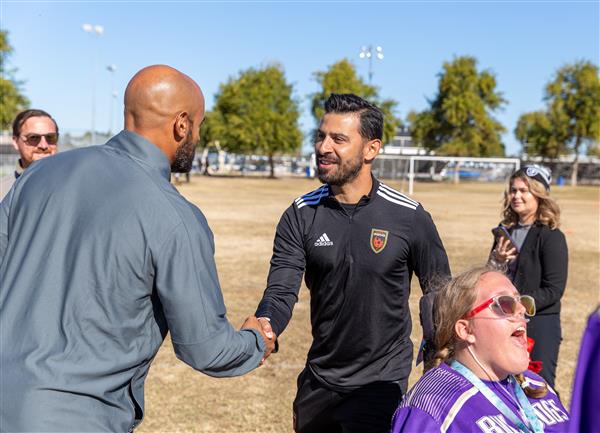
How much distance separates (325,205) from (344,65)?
231 ft

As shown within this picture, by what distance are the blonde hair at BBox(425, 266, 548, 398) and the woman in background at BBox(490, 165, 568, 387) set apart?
1936mm

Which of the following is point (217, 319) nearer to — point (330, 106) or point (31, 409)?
point (31, 409)

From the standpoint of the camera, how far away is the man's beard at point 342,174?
13.5ft

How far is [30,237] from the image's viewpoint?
2428mm

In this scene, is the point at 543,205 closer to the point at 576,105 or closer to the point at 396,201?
the point at 396,201

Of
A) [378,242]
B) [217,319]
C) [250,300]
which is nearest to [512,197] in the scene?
[378,242]

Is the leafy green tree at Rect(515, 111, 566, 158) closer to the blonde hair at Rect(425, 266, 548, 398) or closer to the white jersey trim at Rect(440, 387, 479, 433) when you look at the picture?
the blonde hair at Rect(425, 266, 548, 398)

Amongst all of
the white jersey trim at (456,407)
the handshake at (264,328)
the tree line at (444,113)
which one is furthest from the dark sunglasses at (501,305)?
the tree line at (444,113)

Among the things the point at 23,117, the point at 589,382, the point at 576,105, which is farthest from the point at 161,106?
the point at 576,105

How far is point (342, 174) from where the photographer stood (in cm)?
→ 411

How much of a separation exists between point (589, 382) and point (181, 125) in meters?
1.86

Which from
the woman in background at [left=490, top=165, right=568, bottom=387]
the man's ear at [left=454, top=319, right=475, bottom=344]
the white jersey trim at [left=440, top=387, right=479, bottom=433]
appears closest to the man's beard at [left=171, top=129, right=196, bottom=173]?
the man's ear at [left=454, top=319, right=475, bottom=344]

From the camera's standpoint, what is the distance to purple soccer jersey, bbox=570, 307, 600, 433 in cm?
126

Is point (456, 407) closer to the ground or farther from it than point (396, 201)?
closer to the ground
